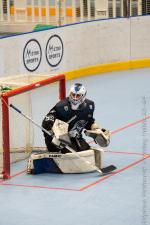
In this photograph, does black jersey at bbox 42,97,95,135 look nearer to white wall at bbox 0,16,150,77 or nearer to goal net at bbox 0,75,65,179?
goal net at bbox 0,75,65,179

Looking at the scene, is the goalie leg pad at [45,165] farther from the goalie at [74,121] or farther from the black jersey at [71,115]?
the black jersey at [71,115]

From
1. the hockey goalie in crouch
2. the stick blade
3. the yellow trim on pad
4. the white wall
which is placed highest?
the white wall

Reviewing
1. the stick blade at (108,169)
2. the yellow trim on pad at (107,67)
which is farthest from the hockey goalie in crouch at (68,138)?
the yellow trim on pad at (107,67)

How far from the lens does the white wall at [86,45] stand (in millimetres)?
16500

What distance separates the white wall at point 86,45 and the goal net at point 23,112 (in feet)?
14.2

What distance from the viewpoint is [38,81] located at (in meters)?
11.5

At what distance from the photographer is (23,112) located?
11508mm

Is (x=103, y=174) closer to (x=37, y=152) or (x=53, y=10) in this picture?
(x=37, y=152)

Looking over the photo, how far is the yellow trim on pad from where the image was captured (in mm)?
18609

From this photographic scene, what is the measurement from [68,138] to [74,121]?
256mm

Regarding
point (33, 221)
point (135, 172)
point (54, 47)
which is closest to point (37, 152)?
point (135, 172)

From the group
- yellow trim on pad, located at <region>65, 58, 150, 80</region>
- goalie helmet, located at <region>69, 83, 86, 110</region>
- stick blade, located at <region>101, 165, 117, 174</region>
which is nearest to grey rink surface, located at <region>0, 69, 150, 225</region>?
stick blade, located at <region>101, 165, 117, 174</region>

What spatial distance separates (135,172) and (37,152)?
164 cm

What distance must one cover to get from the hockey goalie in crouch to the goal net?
19.4 inches
